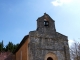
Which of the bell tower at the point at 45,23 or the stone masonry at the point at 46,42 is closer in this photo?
the stone masonry at the point at 46,42

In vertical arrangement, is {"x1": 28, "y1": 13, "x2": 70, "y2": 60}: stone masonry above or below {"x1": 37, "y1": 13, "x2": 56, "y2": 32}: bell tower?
below

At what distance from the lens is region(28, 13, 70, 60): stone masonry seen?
731 inches

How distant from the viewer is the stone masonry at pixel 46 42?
61.0 ft

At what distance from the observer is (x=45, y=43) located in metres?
19.4

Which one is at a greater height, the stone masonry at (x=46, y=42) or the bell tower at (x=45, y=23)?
the bell tower at (x=45, y=23)

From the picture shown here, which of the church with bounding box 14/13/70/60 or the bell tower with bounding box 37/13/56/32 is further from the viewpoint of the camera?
the bell tower with bounding box 37/13/56/32

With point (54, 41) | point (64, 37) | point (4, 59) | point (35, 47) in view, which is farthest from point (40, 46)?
point (4, 59)

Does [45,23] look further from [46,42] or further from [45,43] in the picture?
[45,43]

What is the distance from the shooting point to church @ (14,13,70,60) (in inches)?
731

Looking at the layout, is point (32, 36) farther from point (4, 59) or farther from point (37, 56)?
point (4, 59)

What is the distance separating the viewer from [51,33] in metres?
20.2

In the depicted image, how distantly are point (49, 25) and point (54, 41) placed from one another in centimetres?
225

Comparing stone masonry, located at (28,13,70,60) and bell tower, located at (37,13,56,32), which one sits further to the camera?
bell tower, located at (37,13,56,32)

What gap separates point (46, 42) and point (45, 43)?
0.68ft
